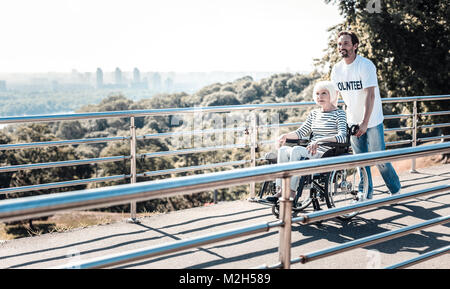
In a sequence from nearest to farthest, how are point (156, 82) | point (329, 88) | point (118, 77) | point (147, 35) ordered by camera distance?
point (329, 88), point (118, 77), point (156, 82), point (147, 35)

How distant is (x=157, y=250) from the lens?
1.75 meters

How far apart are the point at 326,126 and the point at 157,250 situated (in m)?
3.48

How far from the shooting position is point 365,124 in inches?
192

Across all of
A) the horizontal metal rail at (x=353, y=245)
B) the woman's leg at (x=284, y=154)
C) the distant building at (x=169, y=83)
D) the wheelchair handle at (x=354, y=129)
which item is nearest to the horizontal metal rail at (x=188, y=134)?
the woman's leg at (x=284, y=154)

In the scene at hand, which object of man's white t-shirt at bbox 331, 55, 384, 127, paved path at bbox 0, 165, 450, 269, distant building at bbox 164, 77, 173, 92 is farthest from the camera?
distant building at bbox 164, 77, 173, 92

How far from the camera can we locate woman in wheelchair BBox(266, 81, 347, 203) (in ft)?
15.5

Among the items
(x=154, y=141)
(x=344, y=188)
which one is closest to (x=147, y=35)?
(x=154, y=141)

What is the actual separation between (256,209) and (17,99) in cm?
7553

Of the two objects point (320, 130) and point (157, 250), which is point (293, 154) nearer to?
point (320, 130)

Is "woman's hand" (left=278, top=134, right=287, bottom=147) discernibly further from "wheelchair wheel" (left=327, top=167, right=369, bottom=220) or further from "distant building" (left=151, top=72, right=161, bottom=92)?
"distant building" (left=151, top=72, right=161, bottom=92)

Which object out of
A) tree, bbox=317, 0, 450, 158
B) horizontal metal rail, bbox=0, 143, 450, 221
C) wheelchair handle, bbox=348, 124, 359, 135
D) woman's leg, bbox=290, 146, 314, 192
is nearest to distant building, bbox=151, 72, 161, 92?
tree, bbox=317, 0, 450, 158

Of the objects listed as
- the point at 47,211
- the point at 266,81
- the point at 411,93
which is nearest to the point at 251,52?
the point at 266,81

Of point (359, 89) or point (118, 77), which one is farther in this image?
point (118, 77)

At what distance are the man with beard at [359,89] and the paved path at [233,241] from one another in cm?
74
